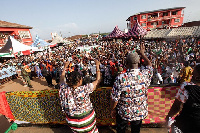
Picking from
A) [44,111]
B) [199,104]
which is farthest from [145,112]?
[44,111]

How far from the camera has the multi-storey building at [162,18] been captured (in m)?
42.0

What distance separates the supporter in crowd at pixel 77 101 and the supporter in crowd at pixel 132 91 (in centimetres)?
44

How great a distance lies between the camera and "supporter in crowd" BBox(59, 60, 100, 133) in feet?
6.23

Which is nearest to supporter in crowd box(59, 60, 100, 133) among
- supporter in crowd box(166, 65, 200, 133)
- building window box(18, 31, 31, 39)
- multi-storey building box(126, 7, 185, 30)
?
supporter in crowd box(166, 65, 200, 133)

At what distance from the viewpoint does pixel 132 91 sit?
6.14 feet

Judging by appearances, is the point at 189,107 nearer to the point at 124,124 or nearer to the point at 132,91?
the point at 132,91

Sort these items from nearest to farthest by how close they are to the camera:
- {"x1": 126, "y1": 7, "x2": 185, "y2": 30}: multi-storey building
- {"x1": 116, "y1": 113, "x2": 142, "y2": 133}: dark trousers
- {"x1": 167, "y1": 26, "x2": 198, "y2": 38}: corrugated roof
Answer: {"x1": 116, "y1": 113, "x2": 142, "y2": 133}: dark trousers, {"x1": 167, "y1": 26, "x2": 198, "y2": 38}: corrugated roof, {"x1": 126, "y1": 7, "x2": 185, "y2": 30}: multi-storey building

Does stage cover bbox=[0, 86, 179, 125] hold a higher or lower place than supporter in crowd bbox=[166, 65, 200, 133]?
lower

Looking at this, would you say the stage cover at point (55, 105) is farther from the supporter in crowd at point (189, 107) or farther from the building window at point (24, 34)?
the building window at point (24, 34)

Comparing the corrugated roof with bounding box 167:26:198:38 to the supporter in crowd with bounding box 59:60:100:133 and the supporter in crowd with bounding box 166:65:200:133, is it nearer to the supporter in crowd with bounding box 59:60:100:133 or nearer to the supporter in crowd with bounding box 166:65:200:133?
the supporter in crowd with bounding box 166:65:200:133

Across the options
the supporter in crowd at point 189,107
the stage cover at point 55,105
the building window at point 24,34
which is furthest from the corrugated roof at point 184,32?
the building window at point 24,34

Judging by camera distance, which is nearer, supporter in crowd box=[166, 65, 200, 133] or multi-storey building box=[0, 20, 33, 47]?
supporter in crowd box=[166, 65, 200, 133]

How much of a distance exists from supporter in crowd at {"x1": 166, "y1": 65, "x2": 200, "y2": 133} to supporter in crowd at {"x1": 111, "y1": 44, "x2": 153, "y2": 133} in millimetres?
493

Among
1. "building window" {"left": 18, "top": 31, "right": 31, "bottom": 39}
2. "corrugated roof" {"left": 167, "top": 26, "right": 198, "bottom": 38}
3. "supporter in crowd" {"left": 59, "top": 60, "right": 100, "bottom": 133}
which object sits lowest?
"supporter in crowd" {"left": 59, "top": 60, "right": 100, "bottom": 133}
